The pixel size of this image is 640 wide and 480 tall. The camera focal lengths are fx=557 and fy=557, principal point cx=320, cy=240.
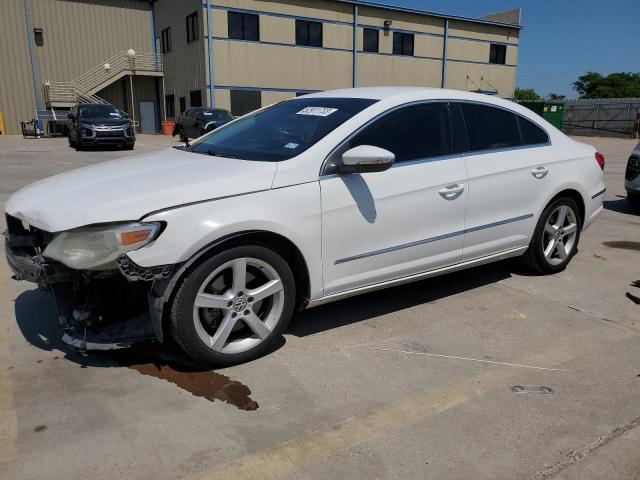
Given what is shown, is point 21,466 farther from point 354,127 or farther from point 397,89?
point 397,89

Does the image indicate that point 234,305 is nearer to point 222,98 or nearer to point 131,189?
point 131,189

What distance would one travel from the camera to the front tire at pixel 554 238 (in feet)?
15.5

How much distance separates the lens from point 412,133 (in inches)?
152

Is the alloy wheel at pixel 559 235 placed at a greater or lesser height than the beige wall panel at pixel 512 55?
lesser

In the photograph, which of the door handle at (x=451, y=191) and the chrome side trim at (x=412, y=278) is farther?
the door handle at (x=451, y=191)

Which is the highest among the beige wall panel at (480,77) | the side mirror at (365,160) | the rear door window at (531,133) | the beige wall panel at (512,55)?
the beige wall panel at (512,55)

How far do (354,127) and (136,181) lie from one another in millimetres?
1380

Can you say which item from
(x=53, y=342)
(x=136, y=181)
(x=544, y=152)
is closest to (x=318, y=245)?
(x=136, y=181)

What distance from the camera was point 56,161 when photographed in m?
14.7

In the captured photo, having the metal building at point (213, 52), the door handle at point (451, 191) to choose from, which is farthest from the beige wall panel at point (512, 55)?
the door handle at point (451, 191)

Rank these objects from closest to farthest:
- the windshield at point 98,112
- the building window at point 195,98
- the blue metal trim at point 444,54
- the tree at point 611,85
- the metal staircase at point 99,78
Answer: the windshield at point 98,112 < the building window at point 195,98 < the metal staircase at point 99,78 < the blue metal trim at point 444,54 < the tree at point 611,85

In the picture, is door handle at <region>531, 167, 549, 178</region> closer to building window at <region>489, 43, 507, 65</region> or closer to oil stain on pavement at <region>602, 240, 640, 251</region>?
oil stain on pavement at <region>602, 240, 640, 251</region>

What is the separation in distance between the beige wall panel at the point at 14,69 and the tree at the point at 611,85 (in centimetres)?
6854

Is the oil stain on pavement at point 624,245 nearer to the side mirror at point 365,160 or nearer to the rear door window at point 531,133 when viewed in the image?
the rear door window at point 531,133
